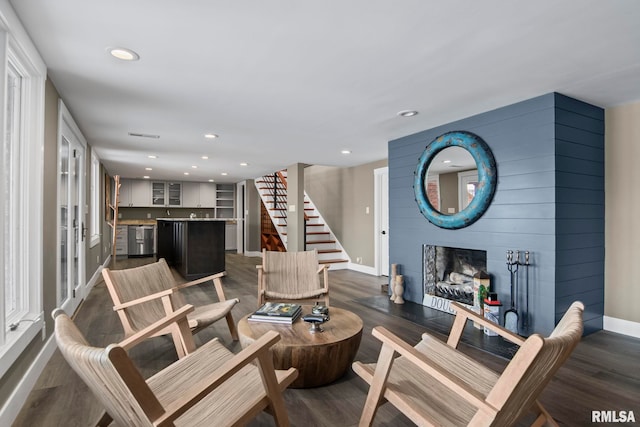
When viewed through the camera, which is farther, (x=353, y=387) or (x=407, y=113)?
(x=407, y=113)

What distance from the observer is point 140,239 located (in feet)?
31.3

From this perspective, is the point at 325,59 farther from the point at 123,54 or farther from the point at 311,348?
the point at 311,348

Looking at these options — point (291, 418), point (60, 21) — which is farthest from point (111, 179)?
point (291, 418)

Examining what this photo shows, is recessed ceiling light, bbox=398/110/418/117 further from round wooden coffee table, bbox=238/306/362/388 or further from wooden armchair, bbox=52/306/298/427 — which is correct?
wooden armchair, bbox=52/306/298/427

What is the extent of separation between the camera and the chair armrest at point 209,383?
1141 mm

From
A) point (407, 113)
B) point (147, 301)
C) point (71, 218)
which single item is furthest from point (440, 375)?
point (71, 218)

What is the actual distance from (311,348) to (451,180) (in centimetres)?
265

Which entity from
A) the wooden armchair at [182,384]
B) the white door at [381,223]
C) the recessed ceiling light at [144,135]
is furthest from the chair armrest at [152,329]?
the white door at [381,223]

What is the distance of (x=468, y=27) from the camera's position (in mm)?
2025

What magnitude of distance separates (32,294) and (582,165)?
4679 millimetres

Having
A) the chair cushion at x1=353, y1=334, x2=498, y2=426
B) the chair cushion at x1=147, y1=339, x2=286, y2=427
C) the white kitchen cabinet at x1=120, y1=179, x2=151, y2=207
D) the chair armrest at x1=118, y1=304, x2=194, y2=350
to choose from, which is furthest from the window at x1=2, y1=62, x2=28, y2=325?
the white kitchen cabinet at x1=120, y1=179, x2=151, y2=207

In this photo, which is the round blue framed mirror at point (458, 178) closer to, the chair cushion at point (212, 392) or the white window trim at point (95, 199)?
the chair cushion at point (212, 392)

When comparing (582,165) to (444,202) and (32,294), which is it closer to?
(444,202)

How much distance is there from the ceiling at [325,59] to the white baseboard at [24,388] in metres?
2.13
